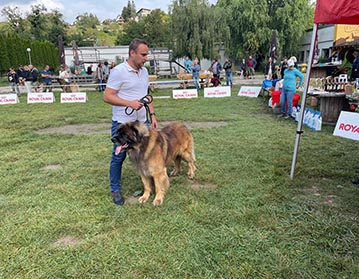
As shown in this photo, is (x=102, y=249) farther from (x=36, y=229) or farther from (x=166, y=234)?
(x=36, y=229)

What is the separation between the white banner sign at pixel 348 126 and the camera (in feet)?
18.7

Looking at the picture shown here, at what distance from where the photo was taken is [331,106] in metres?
7.73

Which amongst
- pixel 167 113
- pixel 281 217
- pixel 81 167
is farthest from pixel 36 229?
pixel 167 113

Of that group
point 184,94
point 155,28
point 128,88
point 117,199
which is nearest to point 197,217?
point 117,199

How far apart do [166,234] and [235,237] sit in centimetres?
67

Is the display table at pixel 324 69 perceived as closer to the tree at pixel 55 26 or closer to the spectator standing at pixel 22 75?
the spectator standing at pixel 22 75

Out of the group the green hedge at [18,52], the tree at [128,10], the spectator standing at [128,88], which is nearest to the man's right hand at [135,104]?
the spectator standing at [128,88]

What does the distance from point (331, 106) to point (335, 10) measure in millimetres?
5143

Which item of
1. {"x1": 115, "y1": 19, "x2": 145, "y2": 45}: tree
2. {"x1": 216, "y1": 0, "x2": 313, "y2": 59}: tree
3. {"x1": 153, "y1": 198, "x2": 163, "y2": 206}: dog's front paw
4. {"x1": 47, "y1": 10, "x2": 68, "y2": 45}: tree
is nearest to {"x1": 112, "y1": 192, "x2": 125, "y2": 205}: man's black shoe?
{"x1": 153, "y1": 198, "x2": 163, "y2": 206}: dog's front paw

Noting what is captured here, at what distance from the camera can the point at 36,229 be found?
9.95 ft

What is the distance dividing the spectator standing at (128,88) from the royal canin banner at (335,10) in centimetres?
206

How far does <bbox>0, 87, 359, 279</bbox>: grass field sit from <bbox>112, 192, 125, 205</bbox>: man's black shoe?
100 millimetres

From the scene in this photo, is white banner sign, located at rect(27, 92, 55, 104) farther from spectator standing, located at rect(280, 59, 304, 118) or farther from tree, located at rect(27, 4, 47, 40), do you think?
tree, located at rect(27, 4, 47, 40)

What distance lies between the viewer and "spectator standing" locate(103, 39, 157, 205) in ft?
10.2
